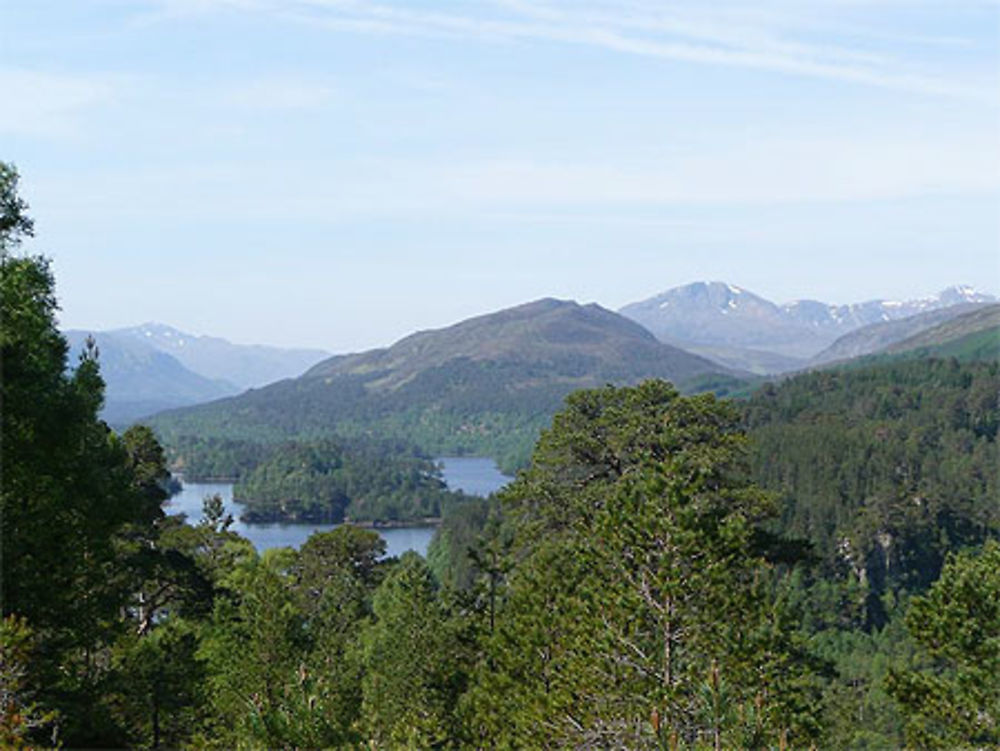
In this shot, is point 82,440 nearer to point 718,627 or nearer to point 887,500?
point 718,627

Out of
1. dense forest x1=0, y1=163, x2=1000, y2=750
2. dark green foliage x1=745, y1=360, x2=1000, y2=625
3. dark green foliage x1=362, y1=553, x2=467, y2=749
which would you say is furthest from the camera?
dark green foliage x1=745, y1=360, x2=1000, y2=625

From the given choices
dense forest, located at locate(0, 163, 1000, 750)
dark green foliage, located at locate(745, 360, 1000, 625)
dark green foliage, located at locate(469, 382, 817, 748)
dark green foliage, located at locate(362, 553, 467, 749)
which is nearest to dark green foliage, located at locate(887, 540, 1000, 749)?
dense forest, located at locate(0, 163, 1000, 750)

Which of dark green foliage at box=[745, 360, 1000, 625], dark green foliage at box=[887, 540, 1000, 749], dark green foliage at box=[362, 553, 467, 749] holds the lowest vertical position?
dark green foliage at box=[745, 360, 1000, 625]

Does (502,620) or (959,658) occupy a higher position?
(959,658)

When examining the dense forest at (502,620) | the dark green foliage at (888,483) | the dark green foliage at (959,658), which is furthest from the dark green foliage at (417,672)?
the dark green foliage at (888,483)

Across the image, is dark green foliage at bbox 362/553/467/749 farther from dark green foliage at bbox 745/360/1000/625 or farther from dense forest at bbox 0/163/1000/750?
dark green foliage at bbox 745/360/1000/625

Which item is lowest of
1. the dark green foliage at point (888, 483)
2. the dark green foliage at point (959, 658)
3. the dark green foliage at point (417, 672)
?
the dark green foliage at point (888, 483)

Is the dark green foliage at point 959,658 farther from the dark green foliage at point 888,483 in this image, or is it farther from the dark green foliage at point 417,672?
the dark green foliage at point 888,483

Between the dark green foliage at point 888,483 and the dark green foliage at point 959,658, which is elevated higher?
the dark green foliage at point 959,658

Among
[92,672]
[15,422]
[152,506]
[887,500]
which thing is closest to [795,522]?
[887,500]

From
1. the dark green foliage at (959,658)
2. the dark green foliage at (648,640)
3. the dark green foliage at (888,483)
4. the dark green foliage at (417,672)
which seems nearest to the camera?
the dark green foliage at (648,640)

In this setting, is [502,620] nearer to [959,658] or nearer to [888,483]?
[959,658]

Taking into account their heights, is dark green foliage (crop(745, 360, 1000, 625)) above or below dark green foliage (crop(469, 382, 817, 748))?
below

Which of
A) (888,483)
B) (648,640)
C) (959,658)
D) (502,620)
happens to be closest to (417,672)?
(502,620)
